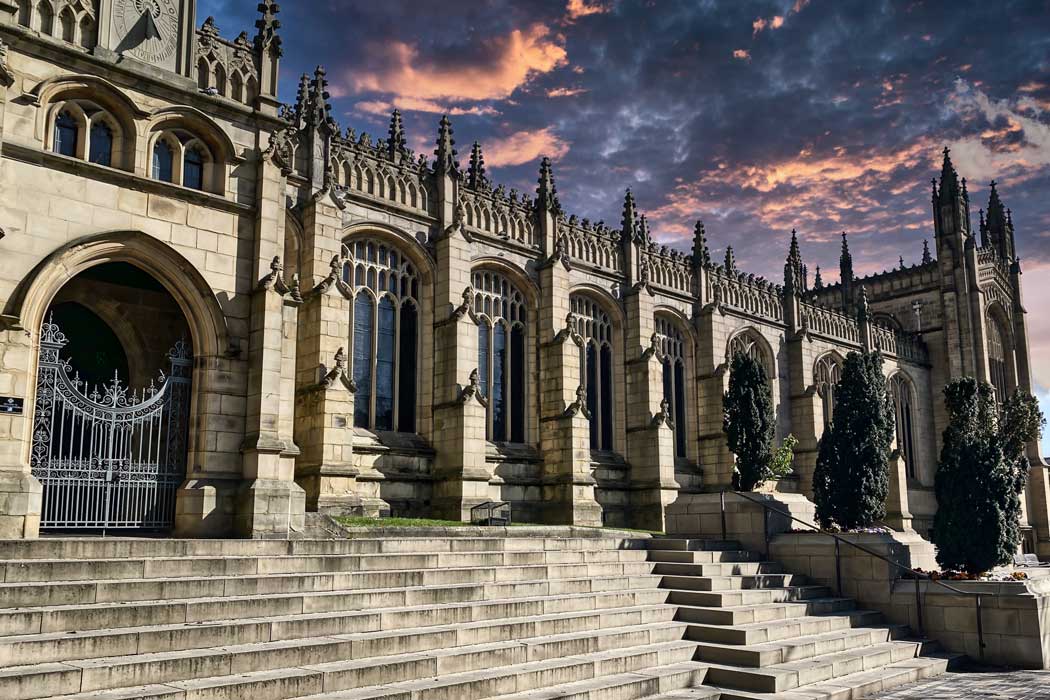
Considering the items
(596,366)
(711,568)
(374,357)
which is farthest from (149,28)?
(596,366)

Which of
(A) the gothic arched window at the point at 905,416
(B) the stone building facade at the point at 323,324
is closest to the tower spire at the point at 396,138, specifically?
(B) the stone building facade at the point at 323,324

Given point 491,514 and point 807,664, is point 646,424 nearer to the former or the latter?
point 491,514

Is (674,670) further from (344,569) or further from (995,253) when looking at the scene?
(995,253)

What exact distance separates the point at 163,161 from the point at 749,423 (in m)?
16.9

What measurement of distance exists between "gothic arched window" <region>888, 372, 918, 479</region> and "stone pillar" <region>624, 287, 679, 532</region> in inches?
831

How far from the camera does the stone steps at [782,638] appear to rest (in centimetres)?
1331

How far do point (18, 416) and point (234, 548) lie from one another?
146 inches

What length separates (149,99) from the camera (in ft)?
Answer: 50.3

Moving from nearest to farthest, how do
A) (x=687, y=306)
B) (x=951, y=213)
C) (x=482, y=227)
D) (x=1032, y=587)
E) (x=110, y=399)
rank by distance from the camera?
1. (x=110, y=399)
2. (x=1032, y=587)
3. (x=482, y=227)
4. (x=687, y=306)
5. (x=951, y=213)

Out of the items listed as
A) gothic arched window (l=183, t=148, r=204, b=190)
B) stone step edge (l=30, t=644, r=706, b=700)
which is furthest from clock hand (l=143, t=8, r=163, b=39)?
stone step edge (l=30, t=644, r=706, b=700)

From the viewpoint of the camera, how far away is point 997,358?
54.2m

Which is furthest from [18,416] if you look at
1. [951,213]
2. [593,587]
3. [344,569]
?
[951,213]

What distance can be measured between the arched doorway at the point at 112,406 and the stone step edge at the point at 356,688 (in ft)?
18.2

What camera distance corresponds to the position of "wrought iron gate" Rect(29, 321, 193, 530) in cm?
1377
